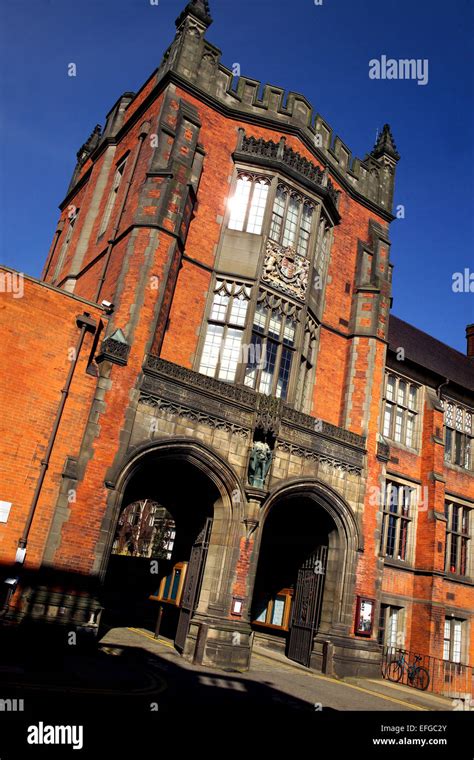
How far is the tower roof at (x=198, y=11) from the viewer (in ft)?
59.0

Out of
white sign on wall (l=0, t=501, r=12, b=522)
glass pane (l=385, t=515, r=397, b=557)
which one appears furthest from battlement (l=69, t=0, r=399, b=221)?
white sign on wall (l=0, t=501, r=12, b=522)

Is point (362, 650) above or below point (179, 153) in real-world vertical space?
below

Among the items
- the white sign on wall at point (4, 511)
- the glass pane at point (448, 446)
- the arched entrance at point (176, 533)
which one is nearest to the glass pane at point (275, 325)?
the arched entrance at point (176, 533)

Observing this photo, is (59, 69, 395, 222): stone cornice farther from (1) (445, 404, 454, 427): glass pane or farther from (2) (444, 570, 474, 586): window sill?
(2) (444, 570, 474, 586): window sill

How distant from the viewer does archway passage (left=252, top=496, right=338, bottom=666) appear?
16.1 meters

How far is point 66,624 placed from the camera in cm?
1080

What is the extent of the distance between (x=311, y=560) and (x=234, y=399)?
6078mm

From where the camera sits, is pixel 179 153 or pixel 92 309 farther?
pixel 179 153

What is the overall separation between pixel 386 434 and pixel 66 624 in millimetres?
13581

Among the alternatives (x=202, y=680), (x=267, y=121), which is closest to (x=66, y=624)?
(x=202, y=680)

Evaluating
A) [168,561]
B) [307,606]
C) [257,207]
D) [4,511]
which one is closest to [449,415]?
[307,606]

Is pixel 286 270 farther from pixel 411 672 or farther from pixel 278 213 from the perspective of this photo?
pixel 411 672

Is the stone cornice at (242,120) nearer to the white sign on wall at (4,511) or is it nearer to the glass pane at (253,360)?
the glass pane at (253,360)

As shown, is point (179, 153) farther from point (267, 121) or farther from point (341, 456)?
point (341, 456)
